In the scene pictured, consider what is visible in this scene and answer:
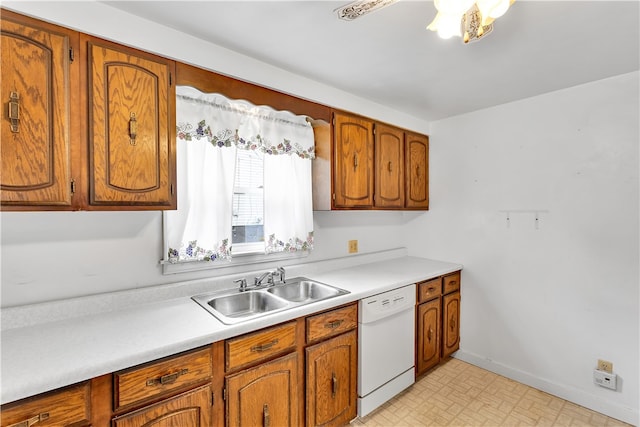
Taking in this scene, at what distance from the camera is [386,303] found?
2.04 metres

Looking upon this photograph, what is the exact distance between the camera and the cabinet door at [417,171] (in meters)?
2.75

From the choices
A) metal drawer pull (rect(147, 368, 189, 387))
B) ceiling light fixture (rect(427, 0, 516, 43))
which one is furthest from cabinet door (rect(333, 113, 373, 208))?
metal drawer pull (rect(147, 368, 189, 387))

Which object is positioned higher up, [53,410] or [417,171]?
[417,171]

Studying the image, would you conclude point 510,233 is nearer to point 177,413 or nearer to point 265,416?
point 265,416

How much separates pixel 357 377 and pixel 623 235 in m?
1.91

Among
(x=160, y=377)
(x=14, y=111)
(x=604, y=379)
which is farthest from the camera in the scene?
(x=604, y=379)

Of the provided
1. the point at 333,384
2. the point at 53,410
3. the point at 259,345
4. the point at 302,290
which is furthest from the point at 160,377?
the point at 302,290

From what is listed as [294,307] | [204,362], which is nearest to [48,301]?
[204,362]

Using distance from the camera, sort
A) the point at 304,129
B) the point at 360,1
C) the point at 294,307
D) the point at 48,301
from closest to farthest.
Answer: the point at 360,1 → the point at 48,301 → the point at 294,307 → the point at 304,129

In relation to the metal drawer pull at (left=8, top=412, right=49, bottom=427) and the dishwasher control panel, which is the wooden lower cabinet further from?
the metal drawer pull at (left=8, top=412, right=49, bottom=427)

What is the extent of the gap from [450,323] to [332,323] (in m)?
1.42

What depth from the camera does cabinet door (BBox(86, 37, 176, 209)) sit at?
128 centimetres

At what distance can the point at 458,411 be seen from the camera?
2.07 metres

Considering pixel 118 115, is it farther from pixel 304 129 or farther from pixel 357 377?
pixel 357 377
